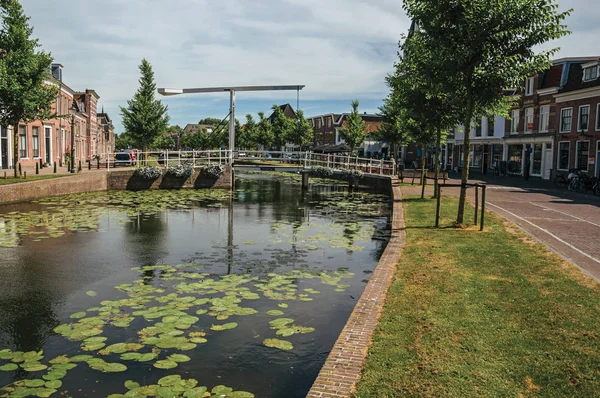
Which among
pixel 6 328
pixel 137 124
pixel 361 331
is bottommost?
pixel 6 328

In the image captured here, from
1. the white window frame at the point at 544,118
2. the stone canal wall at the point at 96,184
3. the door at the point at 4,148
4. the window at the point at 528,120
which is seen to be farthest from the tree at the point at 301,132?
the door at the point at 4,148

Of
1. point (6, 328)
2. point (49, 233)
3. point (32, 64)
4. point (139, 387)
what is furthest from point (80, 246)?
point (32, 64)

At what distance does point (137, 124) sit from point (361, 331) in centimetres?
4412

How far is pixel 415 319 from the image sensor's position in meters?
5.90

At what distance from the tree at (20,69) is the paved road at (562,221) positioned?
20.1 m

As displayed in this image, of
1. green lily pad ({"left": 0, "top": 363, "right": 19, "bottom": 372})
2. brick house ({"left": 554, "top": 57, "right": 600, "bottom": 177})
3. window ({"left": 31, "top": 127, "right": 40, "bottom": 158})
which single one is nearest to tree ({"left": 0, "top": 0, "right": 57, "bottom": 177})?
window ({"left": 31, "top": 127, "right": 40, "bottom": 158})

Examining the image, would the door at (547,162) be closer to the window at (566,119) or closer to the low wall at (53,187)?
the window at (566,119)

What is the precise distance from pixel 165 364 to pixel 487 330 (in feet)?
12.0

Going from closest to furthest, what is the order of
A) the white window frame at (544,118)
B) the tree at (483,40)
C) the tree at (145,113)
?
1. the tree at (483,40)
2. the white window frame at (544,118)
3. the tree at (145,113)

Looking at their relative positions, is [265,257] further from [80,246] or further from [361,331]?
[361,331]

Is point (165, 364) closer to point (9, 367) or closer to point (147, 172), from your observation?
point (9, 367)

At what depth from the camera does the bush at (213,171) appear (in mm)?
29141

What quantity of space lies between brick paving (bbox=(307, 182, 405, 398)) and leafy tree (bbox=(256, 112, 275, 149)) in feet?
221

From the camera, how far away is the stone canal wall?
1967cm
